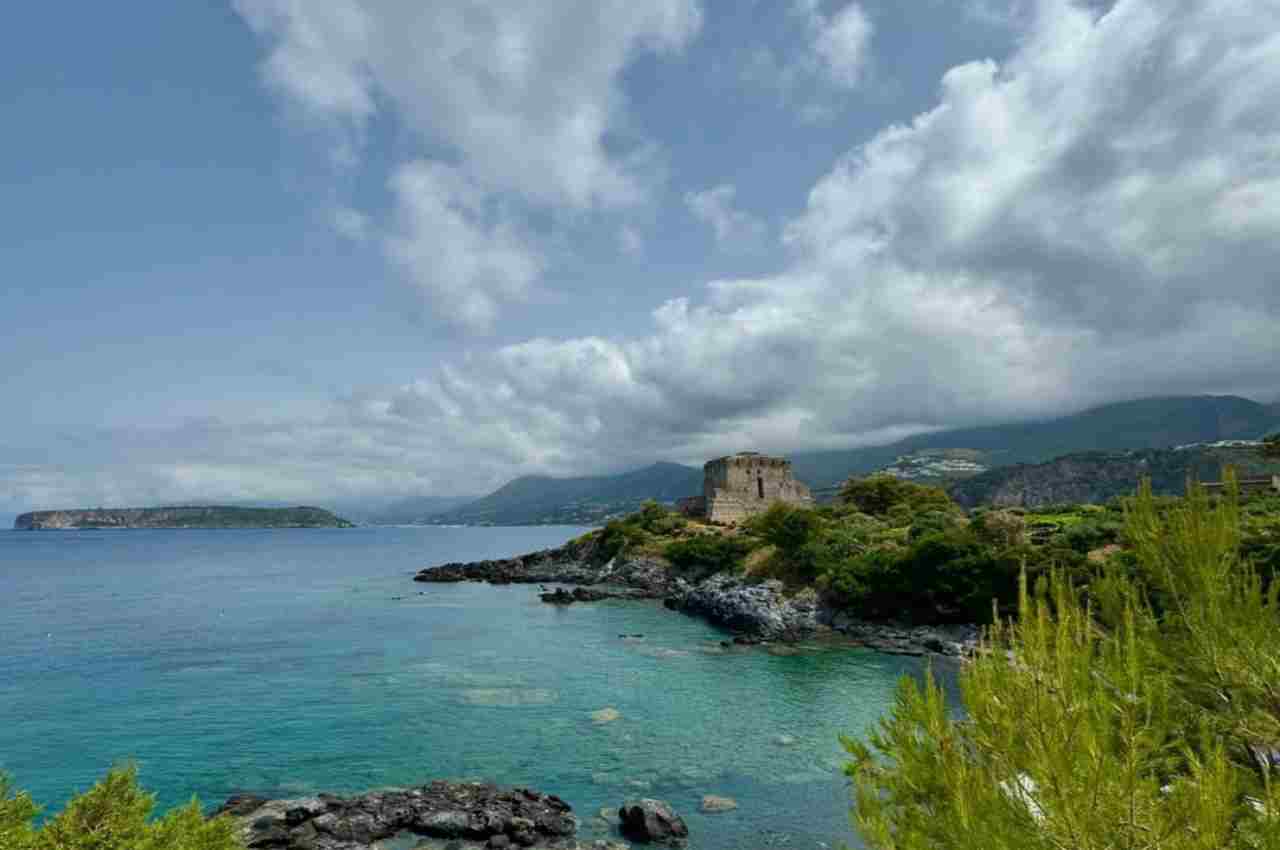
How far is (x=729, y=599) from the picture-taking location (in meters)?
58.1

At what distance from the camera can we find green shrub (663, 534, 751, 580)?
2968 inches

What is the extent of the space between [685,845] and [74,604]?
85.5 metres

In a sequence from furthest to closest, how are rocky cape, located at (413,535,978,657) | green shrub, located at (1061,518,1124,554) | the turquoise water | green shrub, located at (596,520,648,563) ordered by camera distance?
green shrub, located at (596,520,648,563), green shrub, located at (1061,518,1124,554), rocky cape, located at (413,535,978,657), the turquoise water

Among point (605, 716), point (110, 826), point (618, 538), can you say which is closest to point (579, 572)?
point (618, 538)

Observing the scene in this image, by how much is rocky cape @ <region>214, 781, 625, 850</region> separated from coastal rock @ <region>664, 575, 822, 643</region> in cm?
3008

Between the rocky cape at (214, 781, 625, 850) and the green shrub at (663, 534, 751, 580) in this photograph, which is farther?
the green shrub at (663, 534, 751, 580)

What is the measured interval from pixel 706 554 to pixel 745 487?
2877cm

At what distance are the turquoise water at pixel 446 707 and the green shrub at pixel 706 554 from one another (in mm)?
14610

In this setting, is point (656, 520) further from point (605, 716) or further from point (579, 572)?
point (605, 716)

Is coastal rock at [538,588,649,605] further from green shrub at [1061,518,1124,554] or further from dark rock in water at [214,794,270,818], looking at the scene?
dark rock in water at [214,794,270,818]

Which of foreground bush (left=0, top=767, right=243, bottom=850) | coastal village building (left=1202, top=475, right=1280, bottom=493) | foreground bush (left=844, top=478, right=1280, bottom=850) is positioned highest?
foreground bush (left=844, top=478, right=1280, bottom=850)

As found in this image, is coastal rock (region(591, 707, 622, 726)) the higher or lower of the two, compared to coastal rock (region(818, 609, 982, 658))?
higher

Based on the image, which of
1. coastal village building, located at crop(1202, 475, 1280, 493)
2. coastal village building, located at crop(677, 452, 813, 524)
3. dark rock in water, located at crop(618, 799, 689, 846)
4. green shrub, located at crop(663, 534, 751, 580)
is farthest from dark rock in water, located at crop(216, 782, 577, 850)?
coastal village building, located at crop(677, 452, 813, 524)

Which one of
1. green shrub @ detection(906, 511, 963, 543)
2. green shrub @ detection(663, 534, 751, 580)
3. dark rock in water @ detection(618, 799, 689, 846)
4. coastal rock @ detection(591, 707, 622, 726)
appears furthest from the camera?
green shrub @ detection(663, 534, 751, 580)
